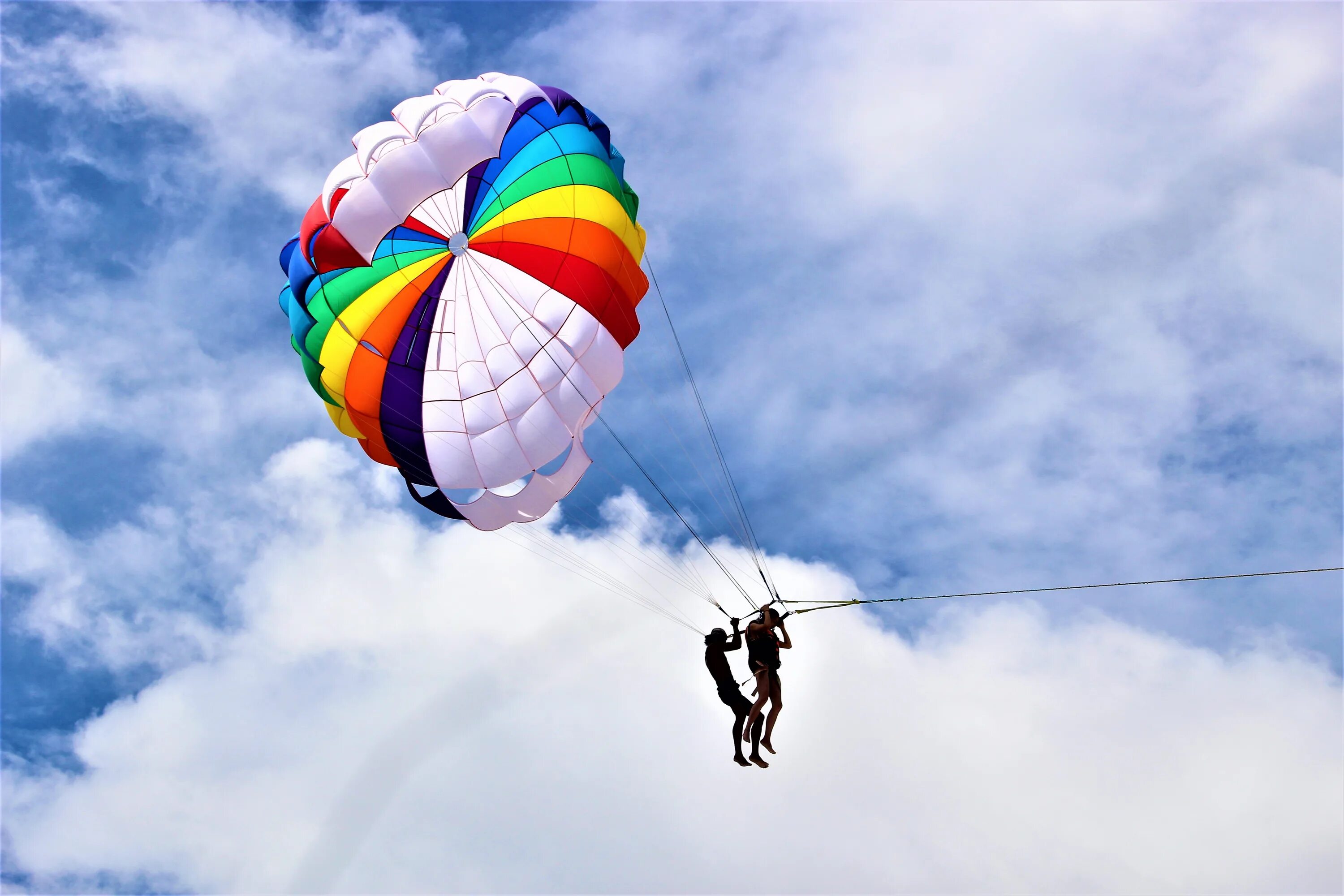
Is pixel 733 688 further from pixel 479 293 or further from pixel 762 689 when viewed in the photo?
pixel 479 293

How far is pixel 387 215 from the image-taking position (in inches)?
523

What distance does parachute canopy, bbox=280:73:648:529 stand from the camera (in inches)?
523

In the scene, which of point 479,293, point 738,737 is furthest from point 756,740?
point 479,293

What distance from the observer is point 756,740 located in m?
12.6

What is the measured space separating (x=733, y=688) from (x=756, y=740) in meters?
0.62

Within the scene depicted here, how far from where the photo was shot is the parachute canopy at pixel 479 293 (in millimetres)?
13281

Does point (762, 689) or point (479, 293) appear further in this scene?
point (479, 293)

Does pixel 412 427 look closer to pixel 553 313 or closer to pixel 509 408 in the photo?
pixel 509 408

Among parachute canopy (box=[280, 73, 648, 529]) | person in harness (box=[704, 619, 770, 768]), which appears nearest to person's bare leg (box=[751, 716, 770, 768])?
person in harness (box=[704, 619, 770, 768])

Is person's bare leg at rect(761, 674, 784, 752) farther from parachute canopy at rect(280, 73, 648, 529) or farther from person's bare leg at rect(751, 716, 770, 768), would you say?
parachute canopy at rect(280, 73, 648, 529)

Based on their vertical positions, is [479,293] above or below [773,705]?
above

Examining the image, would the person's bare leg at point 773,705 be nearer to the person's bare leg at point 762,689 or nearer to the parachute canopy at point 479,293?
the person's bare leg at point 762,689

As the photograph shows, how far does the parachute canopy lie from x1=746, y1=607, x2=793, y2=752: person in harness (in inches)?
123

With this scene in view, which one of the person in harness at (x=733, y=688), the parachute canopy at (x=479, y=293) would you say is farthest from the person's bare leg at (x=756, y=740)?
the parachute canopy at (x=479, y=293)
